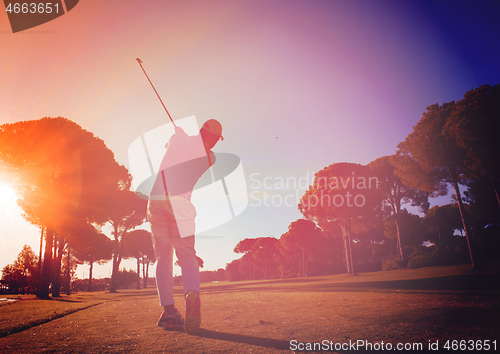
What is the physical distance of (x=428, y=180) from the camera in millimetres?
19828

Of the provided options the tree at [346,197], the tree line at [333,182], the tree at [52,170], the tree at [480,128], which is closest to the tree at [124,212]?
the tree line at [333,182]

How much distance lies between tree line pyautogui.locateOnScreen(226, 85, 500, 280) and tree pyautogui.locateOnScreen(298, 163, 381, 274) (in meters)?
0.10

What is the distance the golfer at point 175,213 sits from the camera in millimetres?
2785

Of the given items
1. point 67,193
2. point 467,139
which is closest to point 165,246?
point 67,193

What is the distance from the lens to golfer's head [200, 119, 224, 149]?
3.23 meters

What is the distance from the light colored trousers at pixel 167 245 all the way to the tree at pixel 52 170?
53.9 feet

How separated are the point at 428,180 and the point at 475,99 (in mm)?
6644

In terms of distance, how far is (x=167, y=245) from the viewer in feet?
9.64

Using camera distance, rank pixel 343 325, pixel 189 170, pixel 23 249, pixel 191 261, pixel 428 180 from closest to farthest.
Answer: pixel 343 325 → pixel 191 261 → pixel 189 170 → pixel 428 180 → pixel 23 249

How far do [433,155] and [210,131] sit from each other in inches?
828

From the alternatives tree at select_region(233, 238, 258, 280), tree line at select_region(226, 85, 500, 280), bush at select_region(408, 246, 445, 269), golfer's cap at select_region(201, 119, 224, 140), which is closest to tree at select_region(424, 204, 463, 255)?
tree line at select_region(226, 85, 500, 280)

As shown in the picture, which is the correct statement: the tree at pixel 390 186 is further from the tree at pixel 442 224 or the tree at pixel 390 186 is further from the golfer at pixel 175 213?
the golfer at pixel 175 213

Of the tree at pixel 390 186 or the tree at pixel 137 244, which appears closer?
the tree at pixel 390 186

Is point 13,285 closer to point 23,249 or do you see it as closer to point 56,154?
point 23,249
